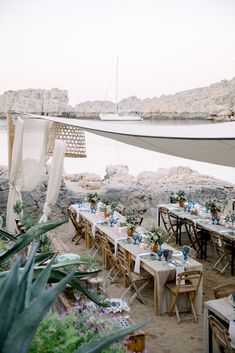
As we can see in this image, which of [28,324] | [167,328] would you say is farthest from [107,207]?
[28,324]

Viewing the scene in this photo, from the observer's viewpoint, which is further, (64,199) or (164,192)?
(164,192)

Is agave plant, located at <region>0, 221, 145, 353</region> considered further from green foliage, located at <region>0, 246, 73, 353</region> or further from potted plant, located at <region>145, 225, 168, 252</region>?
potted plant, located at <region>145, 225, 168, 252</region>

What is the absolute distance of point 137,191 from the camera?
1062cm

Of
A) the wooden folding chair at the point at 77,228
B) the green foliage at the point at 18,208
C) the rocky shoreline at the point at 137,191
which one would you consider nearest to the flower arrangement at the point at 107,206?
the wooden folding chair at the point at 77,228

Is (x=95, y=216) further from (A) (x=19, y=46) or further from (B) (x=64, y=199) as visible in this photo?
(A) (x=19, y=46)

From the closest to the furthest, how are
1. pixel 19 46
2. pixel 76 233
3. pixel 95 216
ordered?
1. pixel 95 216
2. pixel 76 233
3. pixel 19 46

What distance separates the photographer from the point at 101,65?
2492cm

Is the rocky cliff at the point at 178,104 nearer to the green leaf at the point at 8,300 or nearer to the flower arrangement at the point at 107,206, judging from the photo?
the flower arrangement at the point at 107,206

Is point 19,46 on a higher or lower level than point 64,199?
higher

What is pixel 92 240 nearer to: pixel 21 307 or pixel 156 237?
pixel 156 237

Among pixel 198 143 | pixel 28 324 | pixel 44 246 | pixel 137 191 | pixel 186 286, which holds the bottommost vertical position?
pixel 186 286

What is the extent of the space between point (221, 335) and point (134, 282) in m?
1.88

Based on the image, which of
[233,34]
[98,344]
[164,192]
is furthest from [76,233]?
[233,34]

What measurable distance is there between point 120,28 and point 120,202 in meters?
16.9
